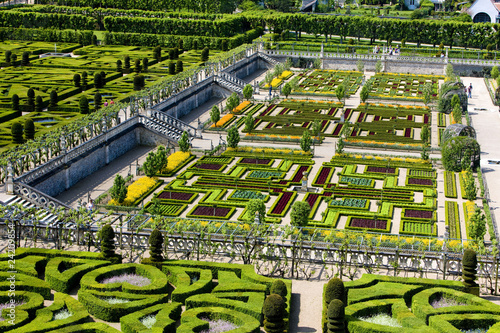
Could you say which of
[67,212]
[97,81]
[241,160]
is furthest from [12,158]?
[97,81]

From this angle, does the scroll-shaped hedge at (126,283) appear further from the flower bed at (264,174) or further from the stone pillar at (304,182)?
the flower bed at (264,174)

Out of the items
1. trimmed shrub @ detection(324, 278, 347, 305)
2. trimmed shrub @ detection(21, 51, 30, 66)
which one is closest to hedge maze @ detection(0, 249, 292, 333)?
trimmed shrub @ detection(324, 278, 347, 305)

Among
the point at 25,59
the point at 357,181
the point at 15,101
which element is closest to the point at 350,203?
the point at 357,181

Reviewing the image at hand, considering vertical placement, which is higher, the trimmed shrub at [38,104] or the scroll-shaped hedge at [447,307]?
the trimmed shrub at [38,104]

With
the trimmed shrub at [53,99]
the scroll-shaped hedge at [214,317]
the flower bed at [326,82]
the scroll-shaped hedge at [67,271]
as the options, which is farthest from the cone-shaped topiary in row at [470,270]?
the flower bed at [326,82]

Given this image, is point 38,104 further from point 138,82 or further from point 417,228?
point 417,228

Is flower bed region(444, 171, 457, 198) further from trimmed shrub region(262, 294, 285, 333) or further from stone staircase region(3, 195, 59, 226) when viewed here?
stone staircase region(3, 195, 59, 226)
